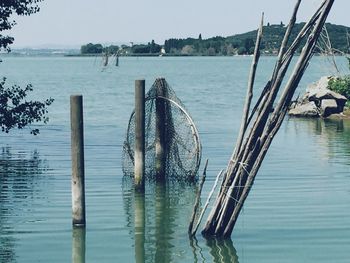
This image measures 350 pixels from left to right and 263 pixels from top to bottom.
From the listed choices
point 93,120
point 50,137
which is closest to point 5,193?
point 50,137

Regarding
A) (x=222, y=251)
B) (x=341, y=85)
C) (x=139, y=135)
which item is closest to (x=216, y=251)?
(x=222, y=251)

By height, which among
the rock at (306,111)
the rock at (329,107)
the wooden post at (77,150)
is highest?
the wooden post at (77,150)

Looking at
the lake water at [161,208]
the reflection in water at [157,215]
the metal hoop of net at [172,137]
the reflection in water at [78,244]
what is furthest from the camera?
the metal hoop of net at [172,137]

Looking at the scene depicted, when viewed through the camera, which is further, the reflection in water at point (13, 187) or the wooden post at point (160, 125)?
the wooden post at point (160, 125)

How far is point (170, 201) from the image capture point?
76.6ft

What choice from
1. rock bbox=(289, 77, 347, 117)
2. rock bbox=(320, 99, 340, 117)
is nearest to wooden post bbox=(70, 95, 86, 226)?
rock bbox=(289, 77, 347, 117)

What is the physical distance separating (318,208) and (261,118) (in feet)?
17.1

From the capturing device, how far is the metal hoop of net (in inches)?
997

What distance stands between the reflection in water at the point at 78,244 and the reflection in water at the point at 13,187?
3.34 ft

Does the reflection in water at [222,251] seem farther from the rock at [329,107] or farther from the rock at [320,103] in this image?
the rock at [329,107]

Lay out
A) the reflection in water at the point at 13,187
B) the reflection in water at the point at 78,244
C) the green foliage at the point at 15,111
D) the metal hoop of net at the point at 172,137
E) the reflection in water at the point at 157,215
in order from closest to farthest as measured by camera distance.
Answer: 1. the reflection in water at the point at 78,244
2. the reflection in water at the point at 157,215
3. the reflection in water at the point at 13,187
4. the metal hoop of net at the point at 172,137
5. the green foliage at the point at 15,111

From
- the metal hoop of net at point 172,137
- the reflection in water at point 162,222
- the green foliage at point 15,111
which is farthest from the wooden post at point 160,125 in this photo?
the green foliage at point 15,111

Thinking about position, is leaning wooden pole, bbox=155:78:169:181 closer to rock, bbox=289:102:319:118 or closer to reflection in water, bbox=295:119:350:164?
reflection in water, bbox=295:119:350:164

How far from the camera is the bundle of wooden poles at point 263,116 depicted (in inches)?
667
